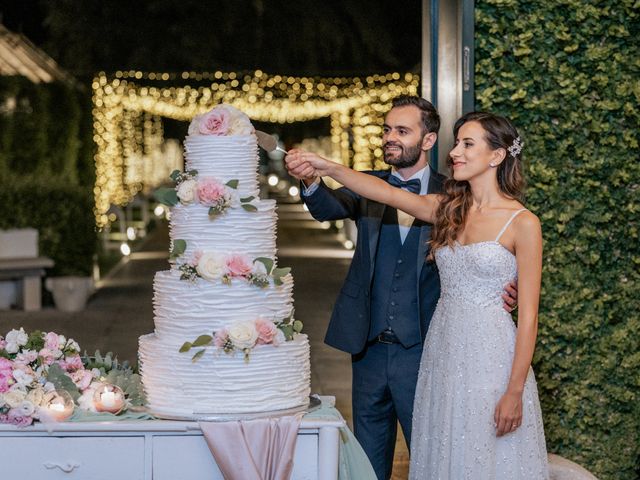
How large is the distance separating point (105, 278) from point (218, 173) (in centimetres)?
1481

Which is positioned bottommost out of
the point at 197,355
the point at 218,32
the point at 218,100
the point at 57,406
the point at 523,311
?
the point at 57,406

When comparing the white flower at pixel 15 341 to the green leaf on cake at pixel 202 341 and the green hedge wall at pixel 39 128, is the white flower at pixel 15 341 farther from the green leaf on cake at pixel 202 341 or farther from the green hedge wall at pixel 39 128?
the green hedge wall at pixel 39 128

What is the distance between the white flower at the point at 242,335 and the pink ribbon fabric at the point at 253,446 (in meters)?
0.28

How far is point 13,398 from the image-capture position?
458 cm

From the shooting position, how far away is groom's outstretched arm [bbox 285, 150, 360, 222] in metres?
5.27

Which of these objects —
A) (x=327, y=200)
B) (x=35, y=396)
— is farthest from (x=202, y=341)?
(x=327, y=200)

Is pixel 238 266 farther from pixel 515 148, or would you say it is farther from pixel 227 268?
pixel 515 148

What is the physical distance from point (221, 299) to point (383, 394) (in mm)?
1185

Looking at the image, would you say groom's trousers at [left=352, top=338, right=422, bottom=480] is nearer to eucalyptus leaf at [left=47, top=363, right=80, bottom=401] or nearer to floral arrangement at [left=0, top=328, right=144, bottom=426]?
floral arrangement at [left=0, top=328, right=144, bottom=426]

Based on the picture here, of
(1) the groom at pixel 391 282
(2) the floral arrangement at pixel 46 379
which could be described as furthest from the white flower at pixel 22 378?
(1) the groom at pixel 391 282

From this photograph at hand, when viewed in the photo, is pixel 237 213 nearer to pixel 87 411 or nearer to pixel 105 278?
pixel 87 411

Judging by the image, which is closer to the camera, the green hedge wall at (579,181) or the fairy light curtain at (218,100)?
the green hedge wall at (579,181)

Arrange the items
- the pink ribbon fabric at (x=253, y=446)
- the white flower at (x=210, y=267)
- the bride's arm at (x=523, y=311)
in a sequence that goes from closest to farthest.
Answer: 1. the pink ribbon fabric at (x=253, y=446)
2. the white flower at (x=210, y=267)
3. the bride's arm at (x=523, y=311)

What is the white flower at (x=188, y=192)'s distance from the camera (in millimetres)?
4625
